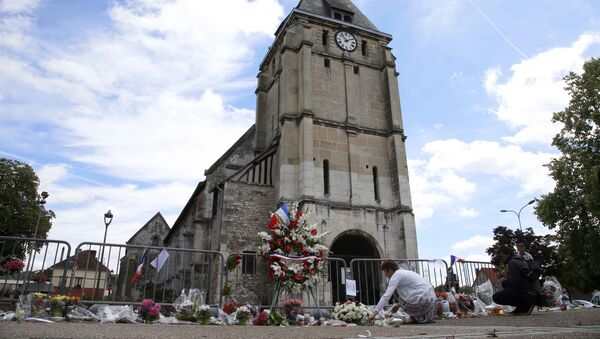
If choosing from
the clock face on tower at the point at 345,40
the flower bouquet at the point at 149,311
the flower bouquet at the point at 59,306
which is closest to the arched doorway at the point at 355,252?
the clock face on tower at the point at 345,40


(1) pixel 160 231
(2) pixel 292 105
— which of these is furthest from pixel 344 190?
(1) pixel 160 231

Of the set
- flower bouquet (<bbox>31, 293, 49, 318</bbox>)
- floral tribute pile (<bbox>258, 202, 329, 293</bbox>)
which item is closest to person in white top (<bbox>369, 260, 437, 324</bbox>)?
floral tribute pile (<bbox>258, 202, 329, 293</bbox>)

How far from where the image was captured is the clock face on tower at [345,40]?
25250 mm

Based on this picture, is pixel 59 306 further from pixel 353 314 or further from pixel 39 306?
pixel 353 314

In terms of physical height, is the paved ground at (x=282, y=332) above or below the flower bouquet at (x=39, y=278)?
below

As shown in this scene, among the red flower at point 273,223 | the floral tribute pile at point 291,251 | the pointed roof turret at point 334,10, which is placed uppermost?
the pointed roof turret at point 334,10

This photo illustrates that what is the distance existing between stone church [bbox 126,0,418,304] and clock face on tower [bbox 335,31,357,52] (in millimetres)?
72

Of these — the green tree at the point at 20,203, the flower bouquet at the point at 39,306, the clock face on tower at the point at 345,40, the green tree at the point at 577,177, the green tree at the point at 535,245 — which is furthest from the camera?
the green tree at the point at 535,245

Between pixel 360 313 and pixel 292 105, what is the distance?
15.1 metres

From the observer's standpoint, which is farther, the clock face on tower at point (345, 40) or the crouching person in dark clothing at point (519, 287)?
the clock face on tower at point (345, 40)

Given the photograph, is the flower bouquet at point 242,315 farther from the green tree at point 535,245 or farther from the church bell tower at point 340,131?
the green tree at point 535,245

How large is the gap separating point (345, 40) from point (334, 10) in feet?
8.08

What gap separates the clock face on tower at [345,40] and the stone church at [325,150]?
0.07 m

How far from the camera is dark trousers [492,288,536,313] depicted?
8.34 m
